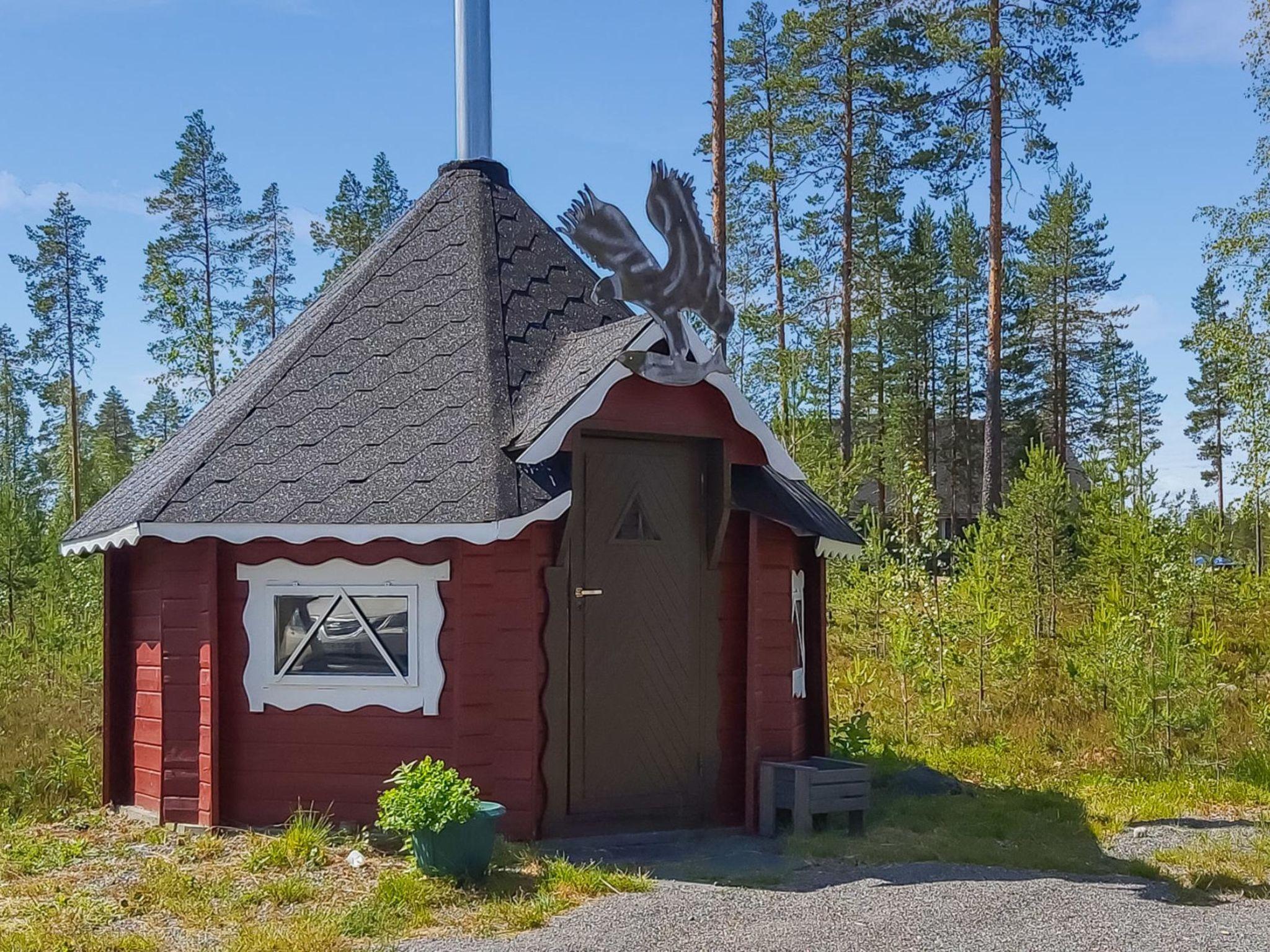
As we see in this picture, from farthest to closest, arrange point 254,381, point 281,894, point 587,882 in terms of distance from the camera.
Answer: point 254,381 < point 587,882 < point 281,894

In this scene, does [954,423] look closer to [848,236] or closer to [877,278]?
[877,278]

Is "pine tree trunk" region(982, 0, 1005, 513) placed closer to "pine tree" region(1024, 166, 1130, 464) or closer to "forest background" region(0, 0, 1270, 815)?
"forest background" region(0, 0, 1270, 815)

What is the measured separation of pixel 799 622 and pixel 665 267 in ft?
10.5

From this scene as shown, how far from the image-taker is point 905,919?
6.13m

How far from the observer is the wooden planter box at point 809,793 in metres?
8.22

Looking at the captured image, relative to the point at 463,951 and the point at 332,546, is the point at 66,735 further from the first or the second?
the point at 463,951

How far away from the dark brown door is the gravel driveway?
136 cm

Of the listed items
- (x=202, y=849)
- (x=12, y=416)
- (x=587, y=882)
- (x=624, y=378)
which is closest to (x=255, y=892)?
(x=202, y=849)

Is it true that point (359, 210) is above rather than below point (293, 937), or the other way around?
above

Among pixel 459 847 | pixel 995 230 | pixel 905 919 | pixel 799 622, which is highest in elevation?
pixel 995 230

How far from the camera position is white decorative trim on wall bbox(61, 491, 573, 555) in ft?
24.4

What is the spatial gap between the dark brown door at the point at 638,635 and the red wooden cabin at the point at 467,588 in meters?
0.02

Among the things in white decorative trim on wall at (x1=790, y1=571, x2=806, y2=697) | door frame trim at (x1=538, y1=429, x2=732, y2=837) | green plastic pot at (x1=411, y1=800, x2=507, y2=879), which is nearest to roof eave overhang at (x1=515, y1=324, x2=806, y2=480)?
door frame trim at (x1=538, y1=429, x2=732, y2=837)

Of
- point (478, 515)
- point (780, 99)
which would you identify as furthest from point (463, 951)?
point (780, 99)
